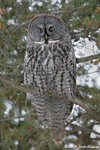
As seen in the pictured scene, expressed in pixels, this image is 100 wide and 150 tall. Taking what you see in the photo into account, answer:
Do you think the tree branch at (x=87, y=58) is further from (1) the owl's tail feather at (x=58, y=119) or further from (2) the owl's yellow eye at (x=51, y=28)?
(1) the owl's tail feather at (x=58, y=119)

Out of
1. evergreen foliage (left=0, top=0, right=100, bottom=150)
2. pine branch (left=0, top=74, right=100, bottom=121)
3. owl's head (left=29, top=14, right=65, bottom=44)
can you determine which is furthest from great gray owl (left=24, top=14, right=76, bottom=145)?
pine branch (left=0, top=74, right=100, bottom=121)

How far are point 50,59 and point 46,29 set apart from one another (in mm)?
410

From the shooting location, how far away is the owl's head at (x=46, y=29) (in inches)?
190

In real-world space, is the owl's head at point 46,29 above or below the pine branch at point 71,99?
above

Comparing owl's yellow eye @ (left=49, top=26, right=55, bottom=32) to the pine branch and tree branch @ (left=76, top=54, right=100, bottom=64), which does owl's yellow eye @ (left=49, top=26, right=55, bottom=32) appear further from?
the pine branch

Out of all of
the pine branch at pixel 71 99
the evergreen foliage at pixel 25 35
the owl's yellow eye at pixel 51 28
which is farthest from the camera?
the owl's yellow eye at pixel 51 28

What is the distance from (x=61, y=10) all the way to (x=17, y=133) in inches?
66.8

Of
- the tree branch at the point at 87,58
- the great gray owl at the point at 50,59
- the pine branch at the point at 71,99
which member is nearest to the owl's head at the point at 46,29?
the great gray owl at the point at 50,59

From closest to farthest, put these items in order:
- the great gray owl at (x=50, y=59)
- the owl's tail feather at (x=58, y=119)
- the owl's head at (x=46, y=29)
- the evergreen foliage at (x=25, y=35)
Result: the evergreen foliage at (x=25, y=35) → the great gray owl at (x=50, y=59) → the owl's head at (x=46, y=29) → the owl's tail feather at (x=58, y=119)

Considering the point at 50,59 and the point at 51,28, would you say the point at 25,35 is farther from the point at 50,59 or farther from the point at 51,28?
the point at 50,59

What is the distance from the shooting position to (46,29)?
4898mm

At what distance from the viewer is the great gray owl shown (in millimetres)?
4723

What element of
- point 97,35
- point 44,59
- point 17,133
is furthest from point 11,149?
point 97,35

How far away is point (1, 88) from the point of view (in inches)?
194
